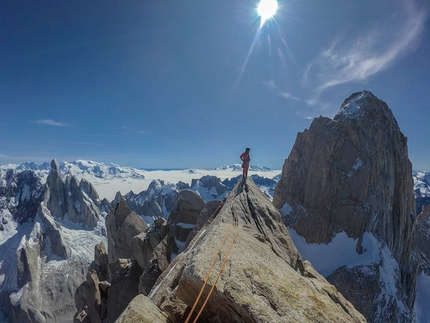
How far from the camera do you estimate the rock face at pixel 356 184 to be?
4431 cm

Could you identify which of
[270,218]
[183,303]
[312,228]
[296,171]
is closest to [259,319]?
[183,303]

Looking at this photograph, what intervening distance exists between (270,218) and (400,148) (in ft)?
188

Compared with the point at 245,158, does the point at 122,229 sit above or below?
below

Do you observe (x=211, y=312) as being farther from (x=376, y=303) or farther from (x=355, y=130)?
(x=355, y=130)

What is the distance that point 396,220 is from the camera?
5072 centimetres

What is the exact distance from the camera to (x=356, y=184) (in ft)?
149

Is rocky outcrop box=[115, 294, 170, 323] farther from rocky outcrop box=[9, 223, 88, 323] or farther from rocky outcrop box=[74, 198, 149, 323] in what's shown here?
rocky outcrop box=[9, 223, 88, 323]

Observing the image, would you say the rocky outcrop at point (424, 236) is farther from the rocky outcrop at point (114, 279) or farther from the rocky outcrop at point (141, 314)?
the rocky outcrop at point (141, 314)

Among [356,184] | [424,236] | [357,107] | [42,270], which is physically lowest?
[42,270]

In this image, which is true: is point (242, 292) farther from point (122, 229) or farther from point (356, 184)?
point (356, 184)

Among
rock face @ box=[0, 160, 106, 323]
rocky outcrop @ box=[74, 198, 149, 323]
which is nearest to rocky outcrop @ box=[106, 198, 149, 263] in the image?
rocky outcrop @ box=[74, 198, 149, 323]

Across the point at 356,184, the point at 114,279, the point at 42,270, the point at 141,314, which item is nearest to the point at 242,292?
the point at 141,314

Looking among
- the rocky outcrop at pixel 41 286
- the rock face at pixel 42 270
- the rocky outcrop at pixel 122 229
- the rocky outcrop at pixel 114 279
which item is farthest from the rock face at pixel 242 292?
the rock face at pixel 42 270

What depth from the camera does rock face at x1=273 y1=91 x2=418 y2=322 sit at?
145ft
